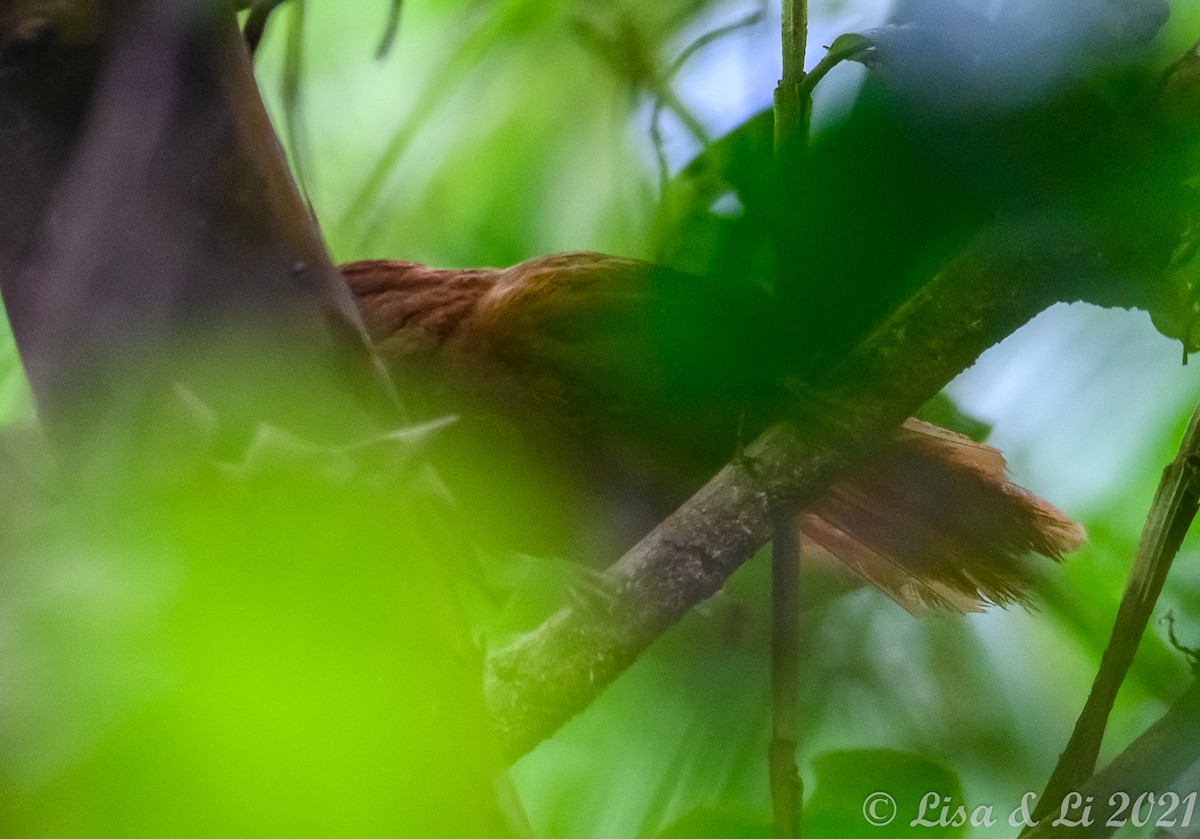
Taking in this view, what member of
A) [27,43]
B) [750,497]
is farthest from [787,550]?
[27,43]

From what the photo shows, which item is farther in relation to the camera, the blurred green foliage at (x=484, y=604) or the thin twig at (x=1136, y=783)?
the thin twig at (x=1136, y=783)

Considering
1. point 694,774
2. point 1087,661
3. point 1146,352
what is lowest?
point 694,774

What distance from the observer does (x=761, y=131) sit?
0.37m

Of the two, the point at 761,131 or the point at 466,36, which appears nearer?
the point at 761,131

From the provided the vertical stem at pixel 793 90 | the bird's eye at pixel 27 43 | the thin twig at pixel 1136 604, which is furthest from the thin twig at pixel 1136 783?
the bird's eye at pixel 27 43

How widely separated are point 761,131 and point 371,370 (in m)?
0.18

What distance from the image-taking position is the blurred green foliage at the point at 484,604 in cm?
24

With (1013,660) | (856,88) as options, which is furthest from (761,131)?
(1013,660)

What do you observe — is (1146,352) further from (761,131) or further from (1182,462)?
(761,131)

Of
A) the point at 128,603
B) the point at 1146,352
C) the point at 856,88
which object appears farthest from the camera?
the point at 1146,352

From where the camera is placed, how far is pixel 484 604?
1.34 feet

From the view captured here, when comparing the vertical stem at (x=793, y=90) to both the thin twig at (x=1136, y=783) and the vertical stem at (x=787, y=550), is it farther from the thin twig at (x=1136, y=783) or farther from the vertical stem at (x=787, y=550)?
the thin twig at (x=1136, y=783)

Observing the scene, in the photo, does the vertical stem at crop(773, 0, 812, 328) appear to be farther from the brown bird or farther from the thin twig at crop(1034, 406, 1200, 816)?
the thin twig at crop(1034, 406, 1200, 816)

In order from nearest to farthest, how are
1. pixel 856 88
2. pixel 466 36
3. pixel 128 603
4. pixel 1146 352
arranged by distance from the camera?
pixel 128 603
pixel 856 88
pixel 1146 352
pixel 466 36
